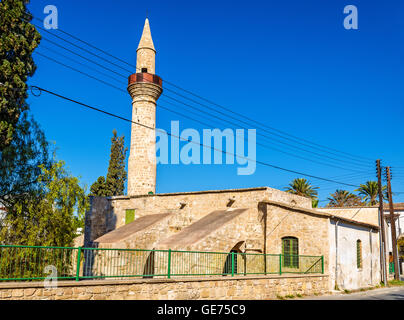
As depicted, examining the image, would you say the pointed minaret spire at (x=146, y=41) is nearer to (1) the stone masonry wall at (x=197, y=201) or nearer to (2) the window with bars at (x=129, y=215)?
(1) the stone masonry wall at (x=197, y=201)

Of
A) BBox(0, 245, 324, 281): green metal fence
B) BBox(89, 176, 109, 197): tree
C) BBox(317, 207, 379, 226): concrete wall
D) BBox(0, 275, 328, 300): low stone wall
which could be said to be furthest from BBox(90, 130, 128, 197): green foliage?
BBox(0, 275, 328, 300): low stone wall

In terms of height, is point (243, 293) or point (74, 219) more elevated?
point (74, 219)

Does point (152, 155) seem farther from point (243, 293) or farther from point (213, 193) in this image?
point (243, 293)

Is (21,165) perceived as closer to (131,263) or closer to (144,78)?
(131,263)

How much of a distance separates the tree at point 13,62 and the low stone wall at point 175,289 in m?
8.13

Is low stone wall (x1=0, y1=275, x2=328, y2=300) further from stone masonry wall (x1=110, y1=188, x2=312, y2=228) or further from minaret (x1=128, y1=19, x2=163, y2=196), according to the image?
minaret (x1=128, y1=19, x2=163, y2=196)

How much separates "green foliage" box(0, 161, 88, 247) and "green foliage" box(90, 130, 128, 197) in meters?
24.1

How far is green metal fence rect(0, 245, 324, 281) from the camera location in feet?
32.6

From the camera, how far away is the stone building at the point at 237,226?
17.0m

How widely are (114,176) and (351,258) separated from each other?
28.4 metres

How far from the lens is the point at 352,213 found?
26.6 meters

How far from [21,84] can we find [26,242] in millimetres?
6422

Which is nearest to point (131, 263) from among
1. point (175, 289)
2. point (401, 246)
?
point (175, 289)
